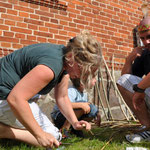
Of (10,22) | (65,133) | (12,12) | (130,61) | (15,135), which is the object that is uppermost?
(12,12)

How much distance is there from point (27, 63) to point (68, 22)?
210 centimetres

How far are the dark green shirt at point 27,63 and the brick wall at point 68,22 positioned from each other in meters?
1.20

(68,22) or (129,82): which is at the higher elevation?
(68,22)

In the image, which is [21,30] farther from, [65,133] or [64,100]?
[65,133]

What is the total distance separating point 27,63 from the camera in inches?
65.2

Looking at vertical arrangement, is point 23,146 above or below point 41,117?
below

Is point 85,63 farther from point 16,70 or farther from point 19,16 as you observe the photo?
point 19,16

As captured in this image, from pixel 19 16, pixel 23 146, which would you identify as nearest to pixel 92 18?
pixel 19 16

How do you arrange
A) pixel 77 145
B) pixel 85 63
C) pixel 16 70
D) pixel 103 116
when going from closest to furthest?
pixel 85 63 < pixel 16 70 < pixel 77 145 < pixel 103 116

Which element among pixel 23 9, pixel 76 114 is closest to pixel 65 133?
pixel 76 114

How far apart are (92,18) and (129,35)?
1.01 meters

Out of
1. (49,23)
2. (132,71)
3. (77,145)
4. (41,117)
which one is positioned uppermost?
(49,23)

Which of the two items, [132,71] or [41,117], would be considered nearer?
[41,117]

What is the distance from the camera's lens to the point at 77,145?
2.03 metres
